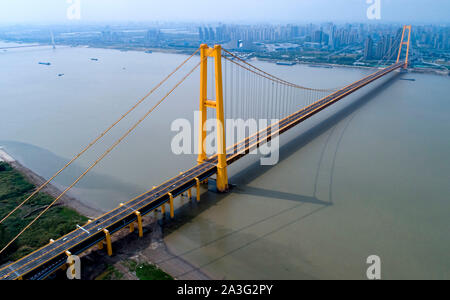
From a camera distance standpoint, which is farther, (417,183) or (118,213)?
(417,183)

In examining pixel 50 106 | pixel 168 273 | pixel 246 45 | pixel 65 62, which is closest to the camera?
pixel 168 273

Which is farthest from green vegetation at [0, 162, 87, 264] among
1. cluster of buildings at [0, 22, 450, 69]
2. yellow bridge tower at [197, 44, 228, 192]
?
cluster of buildings at [0, 22, 450, 69]

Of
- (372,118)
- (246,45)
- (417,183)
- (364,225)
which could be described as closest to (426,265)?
(364,225)

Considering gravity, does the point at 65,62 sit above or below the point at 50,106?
above

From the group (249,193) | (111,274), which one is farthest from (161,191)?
(249,193)

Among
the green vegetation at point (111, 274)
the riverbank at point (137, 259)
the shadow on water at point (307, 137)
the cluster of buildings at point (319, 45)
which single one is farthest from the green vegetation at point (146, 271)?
the cluster of buildings at point (319, 45)

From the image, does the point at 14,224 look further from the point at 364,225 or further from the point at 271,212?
the point at 364,225

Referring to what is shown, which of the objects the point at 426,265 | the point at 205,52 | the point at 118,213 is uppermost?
the point at 205,52
